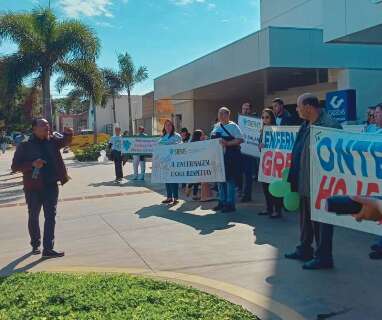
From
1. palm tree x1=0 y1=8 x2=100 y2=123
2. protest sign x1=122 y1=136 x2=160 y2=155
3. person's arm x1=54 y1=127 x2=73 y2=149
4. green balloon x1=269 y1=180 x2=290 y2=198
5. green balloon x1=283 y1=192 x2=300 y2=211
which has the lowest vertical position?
green balloon x1=283 y1=192 x2=300 y2=211

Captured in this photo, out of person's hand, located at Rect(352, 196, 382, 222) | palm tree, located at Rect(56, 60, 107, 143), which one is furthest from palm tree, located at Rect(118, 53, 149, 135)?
person's hand, located at Rect(352, 196, 382, 222)

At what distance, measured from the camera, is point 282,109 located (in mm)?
8750

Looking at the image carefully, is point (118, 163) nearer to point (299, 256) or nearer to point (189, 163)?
point (189, 163)

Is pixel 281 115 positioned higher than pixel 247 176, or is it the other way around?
pixel 281 115

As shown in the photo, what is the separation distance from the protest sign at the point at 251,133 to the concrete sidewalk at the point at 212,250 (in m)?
1.19

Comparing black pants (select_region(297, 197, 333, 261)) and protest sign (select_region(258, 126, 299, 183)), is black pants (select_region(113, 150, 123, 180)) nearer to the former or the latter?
protest sign (select_region(258, 126, 299, 183))

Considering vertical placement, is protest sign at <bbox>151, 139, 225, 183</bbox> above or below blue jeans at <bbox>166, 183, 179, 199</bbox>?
above

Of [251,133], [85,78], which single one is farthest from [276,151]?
[85,78]

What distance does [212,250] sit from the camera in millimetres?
6516

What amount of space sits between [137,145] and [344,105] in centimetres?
741

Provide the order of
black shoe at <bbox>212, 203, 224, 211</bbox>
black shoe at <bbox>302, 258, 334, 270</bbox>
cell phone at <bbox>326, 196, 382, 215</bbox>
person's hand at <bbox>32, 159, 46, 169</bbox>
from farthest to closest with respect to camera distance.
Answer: black shoe at <bbox>212, 203, 224, 211</bbox> < person's hand at <bbox>32, 159, 46, 169</bbox> < black shoe at <bbox>302, 258, 334, 270</bbox> < cell phone at <bbox>326, 196, 382, 215</bbox>

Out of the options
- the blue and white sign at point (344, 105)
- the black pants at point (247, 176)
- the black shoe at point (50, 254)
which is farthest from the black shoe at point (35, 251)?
the blue and white sign at point (344, 105)

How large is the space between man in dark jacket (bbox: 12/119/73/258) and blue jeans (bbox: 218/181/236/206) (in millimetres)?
3422

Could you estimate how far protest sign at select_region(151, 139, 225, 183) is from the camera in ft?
31.7
